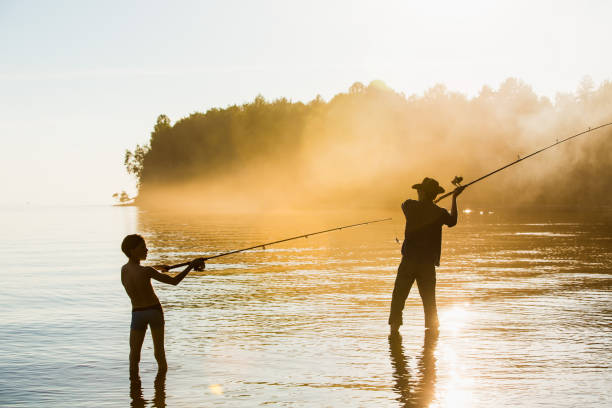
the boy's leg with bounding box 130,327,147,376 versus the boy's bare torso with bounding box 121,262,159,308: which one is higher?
the boy's bare torso with bounding box 121,262,159,308

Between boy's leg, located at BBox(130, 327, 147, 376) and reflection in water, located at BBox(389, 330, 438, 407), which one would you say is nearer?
reflection in water, located at BBox(389, 330, 438, 407)

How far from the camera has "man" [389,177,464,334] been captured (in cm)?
962

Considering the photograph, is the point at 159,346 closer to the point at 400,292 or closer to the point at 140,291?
the point at 140,291

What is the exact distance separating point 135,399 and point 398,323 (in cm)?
386

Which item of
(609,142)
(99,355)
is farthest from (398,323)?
(609,142)

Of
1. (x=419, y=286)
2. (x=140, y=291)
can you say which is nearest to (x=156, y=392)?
(x=140, y=291)

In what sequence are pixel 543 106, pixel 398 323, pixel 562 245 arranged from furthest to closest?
pixel 543 106 < pixel 562 245 < pixel 398 323

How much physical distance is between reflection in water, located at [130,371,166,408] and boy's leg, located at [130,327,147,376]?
8 centimetres

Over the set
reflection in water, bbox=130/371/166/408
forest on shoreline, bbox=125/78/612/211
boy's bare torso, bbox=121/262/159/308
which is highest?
forest on shoreline, bbox=125/78/612/211

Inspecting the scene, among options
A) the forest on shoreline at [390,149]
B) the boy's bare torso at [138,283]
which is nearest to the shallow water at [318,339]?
the boy's bare torso at [138,283]

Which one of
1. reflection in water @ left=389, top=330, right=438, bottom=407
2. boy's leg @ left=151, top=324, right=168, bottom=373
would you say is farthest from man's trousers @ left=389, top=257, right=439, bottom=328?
boy's leg @ left=151, top=324, right=168, bottom=373

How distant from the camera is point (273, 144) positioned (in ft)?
372

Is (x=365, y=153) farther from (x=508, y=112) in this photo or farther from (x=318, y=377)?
→ (x=318, y=377)

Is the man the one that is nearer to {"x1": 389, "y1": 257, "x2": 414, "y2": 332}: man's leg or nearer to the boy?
{"x1": 389, "y1": 257, "x2": 414, "y2": 332}: man's leg
